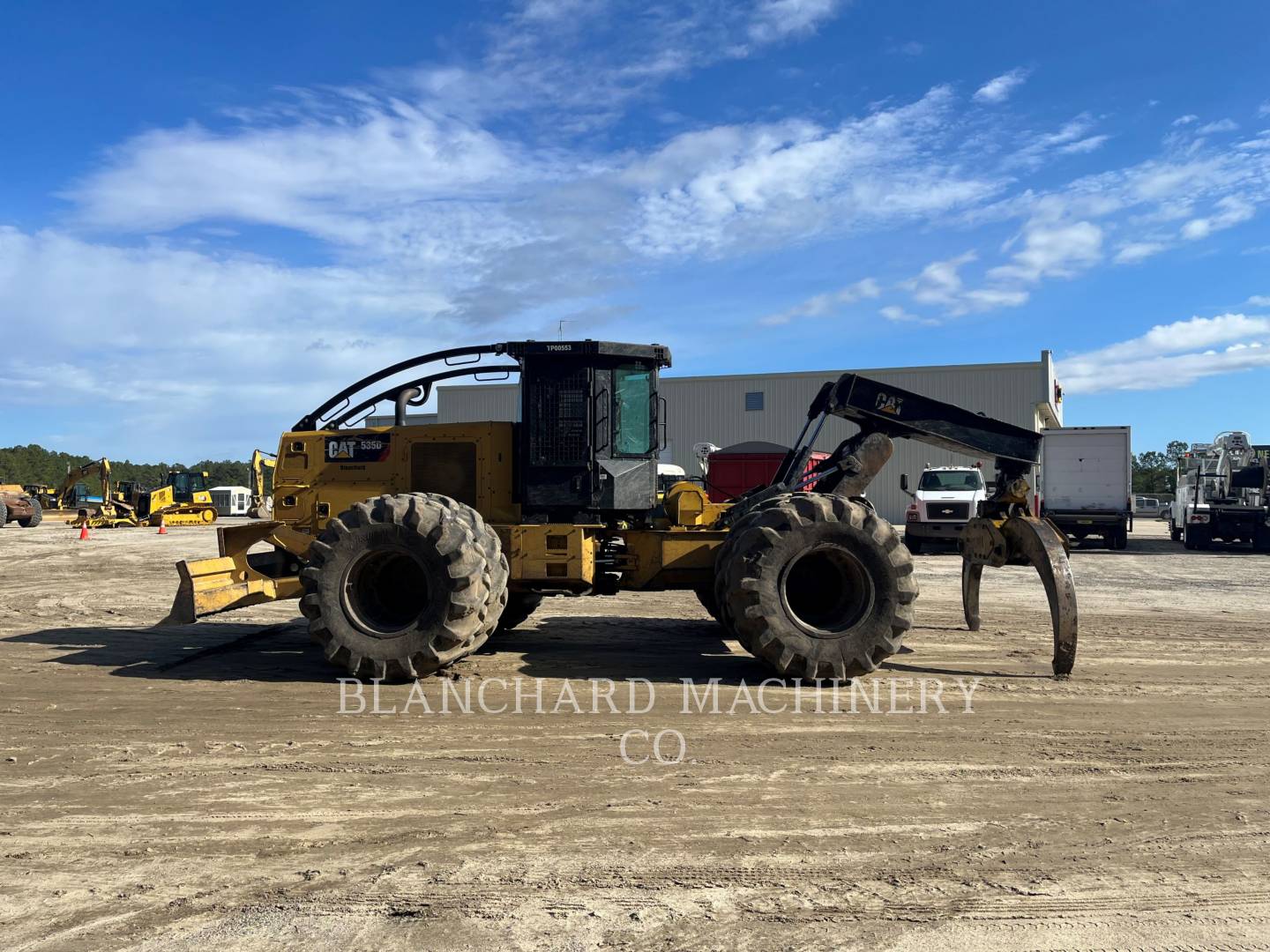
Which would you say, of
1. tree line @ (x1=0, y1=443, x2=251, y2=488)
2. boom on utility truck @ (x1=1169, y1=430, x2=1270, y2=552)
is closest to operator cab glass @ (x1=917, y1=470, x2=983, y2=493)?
boom on utility truck @ (x1=1169, y1=430, x2=1270, y2=552)

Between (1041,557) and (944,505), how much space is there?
48.5 feet

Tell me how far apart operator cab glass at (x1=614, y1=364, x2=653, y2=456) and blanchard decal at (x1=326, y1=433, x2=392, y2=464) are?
236 centimetres

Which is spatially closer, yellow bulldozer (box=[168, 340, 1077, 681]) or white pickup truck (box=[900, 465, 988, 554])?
yellow bulldozer (box=[168, 340, 1077, 681])

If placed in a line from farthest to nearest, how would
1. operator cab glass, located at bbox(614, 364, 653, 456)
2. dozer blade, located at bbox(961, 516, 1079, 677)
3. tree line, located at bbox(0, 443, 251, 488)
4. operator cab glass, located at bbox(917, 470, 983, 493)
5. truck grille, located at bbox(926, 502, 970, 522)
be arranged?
tree line, located at bbox(0, 443, 251, 488)
operator cab glass, located at bbox(917, 470, 983, 493)
truck grille, located at bbox(926, 502, 970, 522)
operator cab glass, located at bbox(614, 364, 653, 456)
dozer blade, located at bbox(961, 516, 1079, 677)

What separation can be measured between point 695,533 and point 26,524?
41.8 metres

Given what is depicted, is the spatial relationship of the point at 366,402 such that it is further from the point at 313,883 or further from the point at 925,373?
the point at 925,373

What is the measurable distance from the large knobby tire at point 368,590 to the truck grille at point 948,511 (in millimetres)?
17118

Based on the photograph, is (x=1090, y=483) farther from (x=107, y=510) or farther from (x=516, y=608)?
(x=107, y=510)

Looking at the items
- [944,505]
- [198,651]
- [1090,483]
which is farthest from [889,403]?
[1090,483]

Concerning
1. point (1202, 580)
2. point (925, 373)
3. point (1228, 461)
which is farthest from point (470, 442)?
point (925, 373)

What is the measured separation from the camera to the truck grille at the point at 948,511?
2188cm

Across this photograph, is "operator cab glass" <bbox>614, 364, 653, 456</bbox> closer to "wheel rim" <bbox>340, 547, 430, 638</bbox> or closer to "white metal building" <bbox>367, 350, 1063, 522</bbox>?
"wheel rim" <bbox>340, 547, 430, 638</bbox>

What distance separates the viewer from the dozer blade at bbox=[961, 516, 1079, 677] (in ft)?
24.3

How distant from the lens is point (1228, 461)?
2598 centimetres
